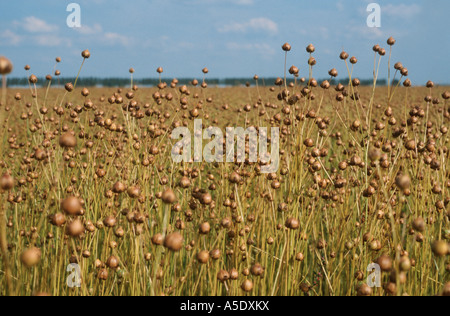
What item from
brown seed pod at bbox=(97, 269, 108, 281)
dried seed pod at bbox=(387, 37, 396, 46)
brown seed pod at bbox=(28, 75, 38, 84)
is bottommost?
brown seed pod at bbox=(97, 269, 108, 281)

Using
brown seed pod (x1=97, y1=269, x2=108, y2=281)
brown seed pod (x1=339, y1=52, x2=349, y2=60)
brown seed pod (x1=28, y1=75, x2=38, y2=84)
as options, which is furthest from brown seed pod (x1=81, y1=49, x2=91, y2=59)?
brown seed pod (x1=339, y1=52, x2=349, y2=60)

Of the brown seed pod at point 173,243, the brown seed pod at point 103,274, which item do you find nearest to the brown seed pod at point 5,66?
the brown seed pod at point 173,243

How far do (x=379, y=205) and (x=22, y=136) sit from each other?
668 cm

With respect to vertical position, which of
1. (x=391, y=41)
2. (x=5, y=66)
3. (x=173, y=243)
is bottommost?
(x=173, y=243)

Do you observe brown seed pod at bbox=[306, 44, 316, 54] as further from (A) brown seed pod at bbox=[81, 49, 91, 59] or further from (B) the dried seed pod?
(A) brown seed pod at bbox=[81, 49, 91, 59]

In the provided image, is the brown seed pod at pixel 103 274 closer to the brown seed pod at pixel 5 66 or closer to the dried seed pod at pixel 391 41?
the brown seed pod at pixel 5 66

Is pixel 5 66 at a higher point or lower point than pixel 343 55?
lower

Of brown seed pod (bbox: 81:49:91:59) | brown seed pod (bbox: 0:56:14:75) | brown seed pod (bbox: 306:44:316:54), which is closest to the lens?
brown seed pod (bbox: 0:56:14:75)

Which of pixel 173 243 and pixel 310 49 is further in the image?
pixel 310 49

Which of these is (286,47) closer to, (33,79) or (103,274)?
(103,274)

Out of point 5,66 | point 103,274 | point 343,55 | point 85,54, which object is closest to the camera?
point 5,66

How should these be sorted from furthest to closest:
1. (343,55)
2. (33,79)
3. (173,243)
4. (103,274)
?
1. (33,79)
2. (343,55)
3. (103,274)
4. (173,243)

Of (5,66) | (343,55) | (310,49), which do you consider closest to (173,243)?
(5,66)
